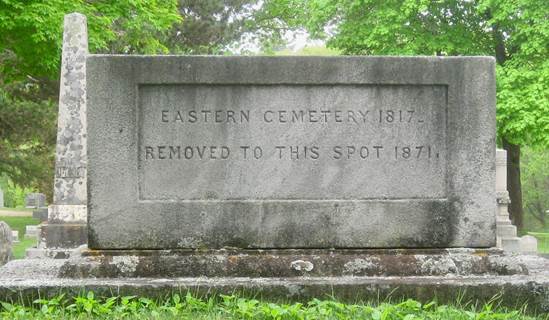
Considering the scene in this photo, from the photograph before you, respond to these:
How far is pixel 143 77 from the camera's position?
17.3ft

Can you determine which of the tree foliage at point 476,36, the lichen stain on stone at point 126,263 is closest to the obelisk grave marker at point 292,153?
the lichen stain on stone at point 126,263

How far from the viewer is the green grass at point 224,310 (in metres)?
4.32

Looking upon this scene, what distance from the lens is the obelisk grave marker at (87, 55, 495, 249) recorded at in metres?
5.27

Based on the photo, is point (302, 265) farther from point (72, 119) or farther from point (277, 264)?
point (72, 119)

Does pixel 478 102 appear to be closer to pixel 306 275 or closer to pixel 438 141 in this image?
pixel 438 141

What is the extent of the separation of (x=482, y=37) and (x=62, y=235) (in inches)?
621

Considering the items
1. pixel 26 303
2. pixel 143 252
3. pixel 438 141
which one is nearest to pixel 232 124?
pixel 143 252

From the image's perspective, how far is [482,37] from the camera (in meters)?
23.0

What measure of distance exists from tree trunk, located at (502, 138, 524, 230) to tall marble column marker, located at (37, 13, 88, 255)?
615 inches

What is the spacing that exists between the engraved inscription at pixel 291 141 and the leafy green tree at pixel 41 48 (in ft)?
40.0

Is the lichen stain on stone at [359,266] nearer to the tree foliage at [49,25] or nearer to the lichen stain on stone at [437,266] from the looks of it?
the lichen stain on stone at [437,266]

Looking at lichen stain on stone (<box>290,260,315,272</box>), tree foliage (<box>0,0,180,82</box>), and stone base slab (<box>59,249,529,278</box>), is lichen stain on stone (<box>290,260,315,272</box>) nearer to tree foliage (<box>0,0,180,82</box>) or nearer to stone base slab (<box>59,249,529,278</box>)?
stone base slab (<box>59,249,529,278</box>)

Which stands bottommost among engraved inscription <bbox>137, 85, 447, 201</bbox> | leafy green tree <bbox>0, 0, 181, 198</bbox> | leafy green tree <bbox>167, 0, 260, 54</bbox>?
engraved inscription <bbox>137, 85, 447, 201</bbox>

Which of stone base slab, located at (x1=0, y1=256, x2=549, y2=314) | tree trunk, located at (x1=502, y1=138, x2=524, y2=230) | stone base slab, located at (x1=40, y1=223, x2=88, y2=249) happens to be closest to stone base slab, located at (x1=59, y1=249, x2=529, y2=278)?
stone base slab, located at (x1=0, y1=256, x2=549, y2=314)
